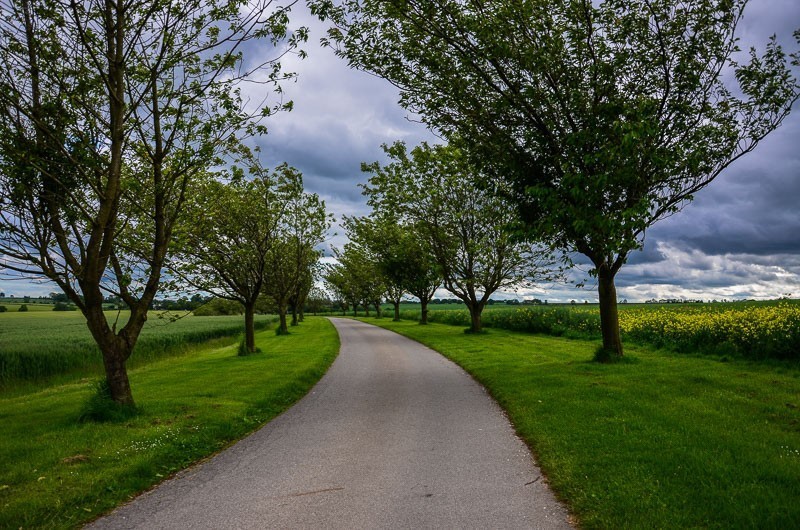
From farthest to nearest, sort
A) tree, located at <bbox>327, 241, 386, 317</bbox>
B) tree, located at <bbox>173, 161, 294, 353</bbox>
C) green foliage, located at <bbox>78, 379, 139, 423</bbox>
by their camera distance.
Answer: tree, located at <bbox>327, 241, 386, 317</bbox>
tree, located at <bbox>173, 161, 294, 353</bbox>
green foliage, located at <bbox>78, 379, 139, 423</bbox>

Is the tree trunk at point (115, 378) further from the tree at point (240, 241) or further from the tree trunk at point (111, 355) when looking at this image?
the tree at point (240, 241)

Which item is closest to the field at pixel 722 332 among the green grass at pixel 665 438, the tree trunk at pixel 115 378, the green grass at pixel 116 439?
the green grass at pixel 665 438

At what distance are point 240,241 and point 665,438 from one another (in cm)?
1994

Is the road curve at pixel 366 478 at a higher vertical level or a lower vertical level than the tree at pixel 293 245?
lower

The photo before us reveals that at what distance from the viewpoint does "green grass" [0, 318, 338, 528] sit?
5996mm

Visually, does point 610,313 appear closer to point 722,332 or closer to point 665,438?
point 722,332

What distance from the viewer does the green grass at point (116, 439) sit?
600 centimetres

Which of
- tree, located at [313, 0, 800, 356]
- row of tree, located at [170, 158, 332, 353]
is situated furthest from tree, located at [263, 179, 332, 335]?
tree, located at [313, 0, 800, 356]

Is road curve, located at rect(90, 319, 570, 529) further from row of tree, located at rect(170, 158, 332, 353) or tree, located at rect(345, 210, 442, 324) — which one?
tree, located at rect(345, 210, 442, 324)

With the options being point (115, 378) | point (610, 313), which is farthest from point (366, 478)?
point (610, 313)

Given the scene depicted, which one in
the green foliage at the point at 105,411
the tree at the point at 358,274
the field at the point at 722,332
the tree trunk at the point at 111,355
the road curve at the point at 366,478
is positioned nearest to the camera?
the road curve at the point at 366,478

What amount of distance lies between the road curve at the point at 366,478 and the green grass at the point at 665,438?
0.61 m

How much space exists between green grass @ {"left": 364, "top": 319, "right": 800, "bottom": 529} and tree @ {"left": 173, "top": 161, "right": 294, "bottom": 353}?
12.8 m

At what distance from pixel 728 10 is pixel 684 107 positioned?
2757mm
